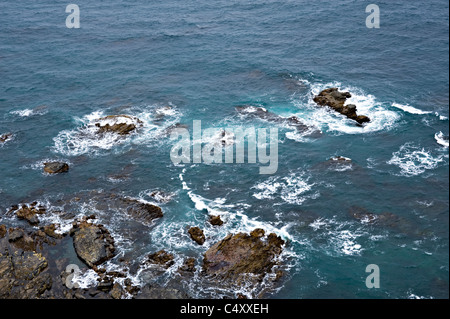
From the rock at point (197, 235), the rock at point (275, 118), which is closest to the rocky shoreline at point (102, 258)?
the rock at point (197, 235)

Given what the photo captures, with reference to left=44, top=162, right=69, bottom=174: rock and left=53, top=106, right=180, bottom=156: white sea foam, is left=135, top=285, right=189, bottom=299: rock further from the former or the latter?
left=53, top=106, right=180, bottom=156: white sea foam

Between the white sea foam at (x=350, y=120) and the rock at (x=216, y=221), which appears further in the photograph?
the white sea foam at (x=350, y=120)

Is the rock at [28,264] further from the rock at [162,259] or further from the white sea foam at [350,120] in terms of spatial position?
the white sea foam at [350,120]

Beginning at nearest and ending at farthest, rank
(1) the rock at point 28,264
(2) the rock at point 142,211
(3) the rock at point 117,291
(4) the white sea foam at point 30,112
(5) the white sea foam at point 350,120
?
1. (3) the rock at point 117,291
2. (1) the rock at point 28,264
3. (2) the rock at point 142,211
4. (5) the white sea foam at point 350,120
5. (4) the white sea foam at point 30,112

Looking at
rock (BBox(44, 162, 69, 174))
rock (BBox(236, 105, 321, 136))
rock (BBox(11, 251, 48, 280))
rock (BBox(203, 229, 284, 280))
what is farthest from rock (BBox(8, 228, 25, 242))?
rock (BBox(236, 105, 321, 136))

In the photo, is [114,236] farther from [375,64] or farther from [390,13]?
[390,13]

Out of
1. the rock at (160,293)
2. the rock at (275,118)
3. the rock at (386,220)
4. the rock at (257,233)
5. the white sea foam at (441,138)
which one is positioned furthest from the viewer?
the rock at (275,118)

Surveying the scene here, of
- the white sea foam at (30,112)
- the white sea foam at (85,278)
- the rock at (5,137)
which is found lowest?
the white sea foam at (85,278)
